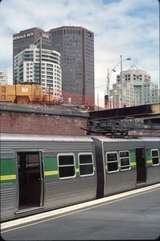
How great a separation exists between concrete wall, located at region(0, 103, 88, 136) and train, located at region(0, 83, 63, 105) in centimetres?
617

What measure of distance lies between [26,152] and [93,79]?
1503 inches

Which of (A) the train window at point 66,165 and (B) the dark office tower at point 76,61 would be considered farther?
(B) the dark office tower at point 76,61

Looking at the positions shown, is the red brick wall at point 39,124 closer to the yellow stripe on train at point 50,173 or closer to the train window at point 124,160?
the train window at point 124,160

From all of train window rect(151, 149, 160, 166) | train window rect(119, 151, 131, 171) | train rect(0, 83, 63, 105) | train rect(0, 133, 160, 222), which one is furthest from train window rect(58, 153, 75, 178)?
train rect(0, 83, 63, 105)

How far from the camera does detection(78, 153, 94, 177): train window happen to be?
64.4 feet

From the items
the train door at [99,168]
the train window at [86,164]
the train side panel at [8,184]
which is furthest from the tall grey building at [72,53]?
the train side panel at [8,184]

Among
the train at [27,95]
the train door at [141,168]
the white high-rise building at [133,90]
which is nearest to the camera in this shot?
the train door at [141,168]

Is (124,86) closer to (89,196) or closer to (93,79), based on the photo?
(93,79)

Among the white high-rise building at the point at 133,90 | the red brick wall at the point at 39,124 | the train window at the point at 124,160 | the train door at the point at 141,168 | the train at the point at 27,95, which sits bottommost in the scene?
the train door at the point at 141,168

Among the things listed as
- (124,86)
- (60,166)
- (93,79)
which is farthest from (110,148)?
(124,86)

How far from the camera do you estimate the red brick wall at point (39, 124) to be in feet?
78.5

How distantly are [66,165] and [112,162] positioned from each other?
4.80 metres

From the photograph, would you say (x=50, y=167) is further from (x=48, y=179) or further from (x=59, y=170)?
(x=59, y=170)

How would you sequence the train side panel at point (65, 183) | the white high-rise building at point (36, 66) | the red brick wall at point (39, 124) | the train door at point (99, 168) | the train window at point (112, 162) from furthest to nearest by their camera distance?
1. the white high-rise building at point (36, 66)
2. the red brick wall at point (39, 124)
3. the train window at point (112, 162)
4. the train door at point (99, 168)
5. the train side panel at point (65, 183)
